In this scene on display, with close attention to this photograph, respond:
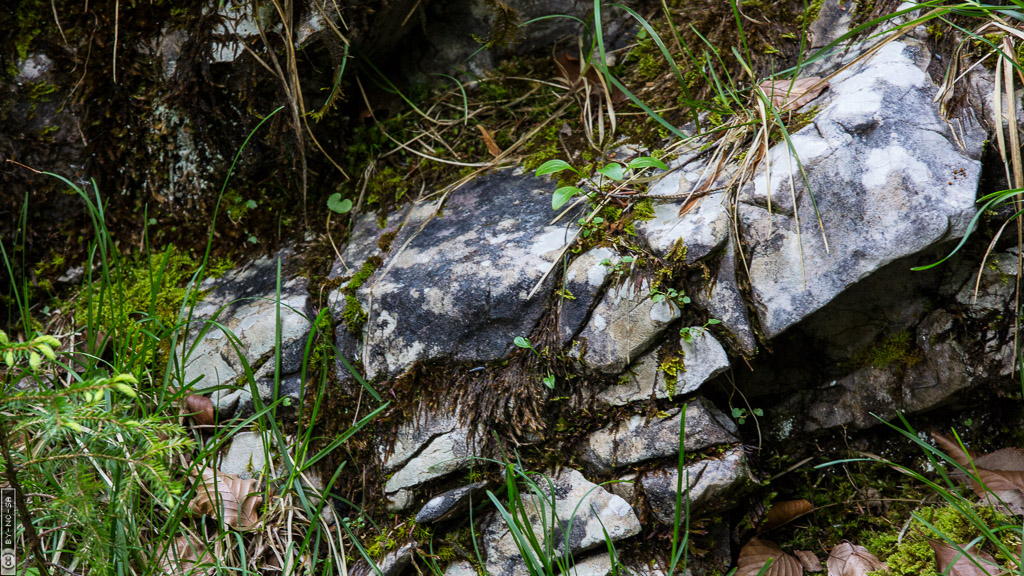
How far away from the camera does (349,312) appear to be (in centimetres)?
216

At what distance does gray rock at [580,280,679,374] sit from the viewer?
189 centimetres

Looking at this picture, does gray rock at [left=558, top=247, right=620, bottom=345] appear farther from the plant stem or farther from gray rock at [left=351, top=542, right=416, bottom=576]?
the plant stem

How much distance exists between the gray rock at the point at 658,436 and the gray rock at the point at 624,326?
0.63ft

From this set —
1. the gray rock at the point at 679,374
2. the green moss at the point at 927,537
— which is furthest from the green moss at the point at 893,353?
the gray rock at the point at 679,374

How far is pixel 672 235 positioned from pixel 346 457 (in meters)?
1.32

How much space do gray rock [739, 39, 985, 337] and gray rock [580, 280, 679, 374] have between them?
314mm

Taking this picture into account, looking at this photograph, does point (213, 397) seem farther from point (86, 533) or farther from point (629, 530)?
point (629, 530)

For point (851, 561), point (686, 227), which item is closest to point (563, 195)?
point (686, 227)

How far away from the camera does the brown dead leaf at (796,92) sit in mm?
2066

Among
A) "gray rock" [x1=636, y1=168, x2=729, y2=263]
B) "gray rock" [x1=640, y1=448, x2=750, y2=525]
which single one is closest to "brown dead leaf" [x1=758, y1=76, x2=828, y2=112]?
"gray rock" [x1=636, y1=168, x2=729, y2=263]

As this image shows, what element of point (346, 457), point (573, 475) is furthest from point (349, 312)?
point (573, 475)

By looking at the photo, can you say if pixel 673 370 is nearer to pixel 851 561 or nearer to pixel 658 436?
pixel 658 436

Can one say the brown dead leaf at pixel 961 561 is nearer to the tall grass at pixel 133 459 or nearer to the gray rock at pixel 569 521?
the gray rock at pixel 569 521

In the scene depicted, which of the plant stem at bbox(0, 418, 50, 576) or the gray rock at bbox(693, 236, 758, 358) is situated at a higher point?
the plant stem at bbox(0, 418, 50, 576)
